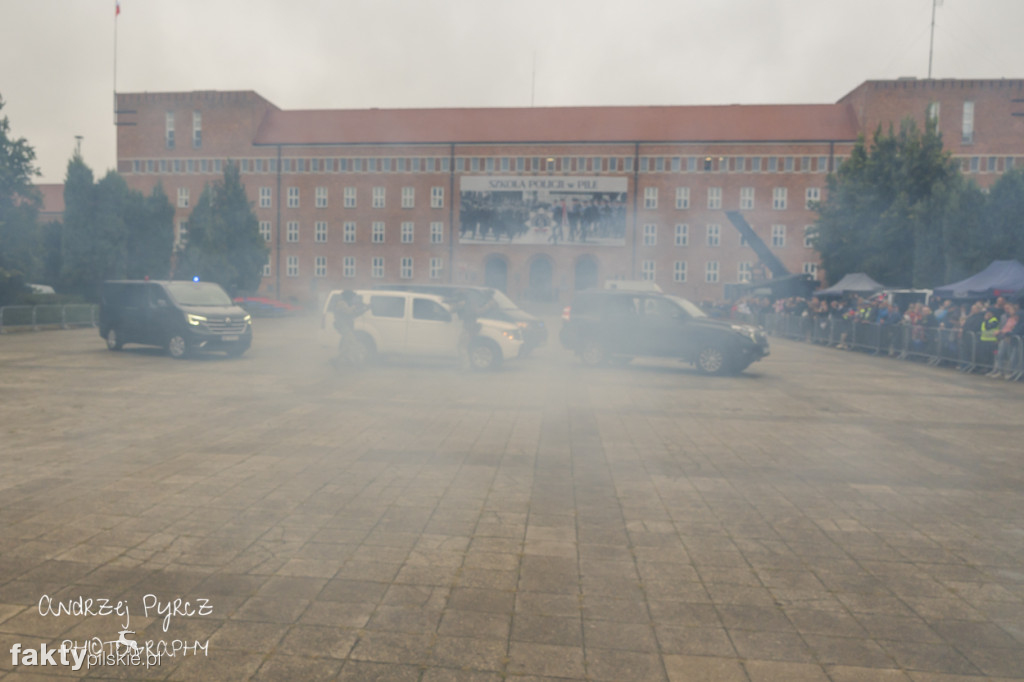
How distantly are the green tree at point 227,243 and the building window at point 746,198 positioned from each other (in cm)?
3642

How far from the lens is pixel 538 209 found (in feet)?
197

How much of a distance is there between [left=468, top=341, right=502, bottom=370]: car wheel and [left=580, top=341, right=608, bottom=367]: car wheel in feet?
9.20

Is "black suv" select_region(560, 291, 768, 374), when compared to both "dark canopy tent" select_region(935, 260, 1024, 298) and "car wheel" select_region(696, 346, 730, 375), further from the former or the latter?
"dark canopy tent" select_region(935, 260, 1024, 298)

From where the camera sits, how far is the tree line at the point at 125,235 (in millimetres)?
45406

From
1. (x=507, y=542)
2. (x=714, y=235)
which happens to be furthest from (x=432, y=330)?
(x=714, y=235)

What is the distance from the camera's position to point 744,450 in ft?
26.8

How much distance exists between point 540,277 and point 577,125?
14.0 meters

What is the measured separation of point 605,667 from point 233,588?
194 cm

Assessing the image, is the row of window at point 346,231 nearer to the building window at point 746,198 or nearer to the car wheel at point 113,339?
the building window at point 746,198

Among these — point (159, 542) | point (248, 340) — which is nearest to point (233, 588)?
point (159, 542)

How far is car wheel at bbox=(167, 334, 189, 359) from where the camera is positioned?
1702 cm

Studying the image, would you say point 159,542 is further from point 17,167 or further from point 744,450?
point 17,167

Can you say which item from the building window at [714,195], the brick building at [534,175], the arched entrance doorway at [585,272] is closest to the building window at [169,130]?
the brick building at [534,175]

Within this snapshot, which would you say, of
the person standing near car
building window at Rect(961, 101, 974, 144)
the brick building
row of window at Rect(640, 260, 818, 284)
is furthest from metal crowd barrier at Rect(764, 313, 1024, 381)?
building window at Rect(961, 101, 974, 144)
